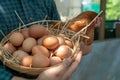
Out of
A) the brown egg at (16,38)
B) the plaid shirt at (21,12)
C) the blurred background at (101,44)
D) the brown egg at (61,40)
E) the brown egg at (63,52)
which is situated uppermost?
the plaid shirt at (21,12)

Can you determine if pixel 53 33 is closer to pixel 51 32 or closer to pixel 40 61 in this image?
pixel 51 32

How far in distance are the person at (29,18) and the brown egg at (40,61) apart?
0.02m

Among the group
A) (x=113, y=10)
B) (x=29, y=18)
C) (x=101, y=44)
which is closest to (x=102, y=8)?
(x=113, y=10)

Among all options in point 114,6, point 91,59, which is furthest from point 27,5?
point 114,6

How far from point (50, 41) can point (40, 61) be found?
0.08m

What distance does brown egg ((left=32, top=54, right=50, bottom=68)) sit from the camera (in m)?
0.77

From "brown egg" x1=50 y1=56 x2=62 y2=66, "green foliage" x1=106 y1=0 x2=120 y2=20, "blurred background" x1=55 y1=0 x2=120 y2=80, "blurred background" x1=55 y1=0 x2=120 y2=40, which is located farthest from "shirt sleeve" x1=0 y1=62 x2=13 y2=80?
"green foliage" x1=106 y1=0 x2=120 y2=20

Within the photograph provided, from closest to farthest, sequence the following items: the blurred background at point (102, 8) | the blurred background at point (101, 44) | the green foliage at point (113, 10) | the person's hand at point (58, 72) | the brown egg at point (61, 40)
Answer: the person's hand at point (58, 72) < the brown egg at point (61, 40) < the blurred background at point (101, 44) < the blurred background at point (102, 8) < the green foliage at point (113, 10)

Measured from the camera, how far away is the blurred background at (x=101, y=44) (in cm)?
225

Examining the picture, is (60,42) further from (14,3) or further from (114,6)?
(114,6)

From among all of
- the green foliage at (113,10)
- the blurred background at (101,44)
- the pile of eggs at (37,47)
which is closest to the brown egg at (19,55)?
the pile of eggs at (37,47)

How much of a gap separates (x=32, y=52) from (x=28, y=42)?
3 cm

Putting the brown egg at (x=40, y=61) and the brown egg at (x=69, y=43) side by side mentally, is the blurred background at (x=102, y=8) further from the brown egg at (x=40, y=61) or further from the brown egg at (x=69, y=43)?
the brown egg at (x=40, y=61)

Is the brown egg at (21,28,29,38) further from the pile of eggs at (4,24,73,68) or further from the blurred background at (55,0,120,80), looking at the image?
the blurred background at (55,0,120,80)
